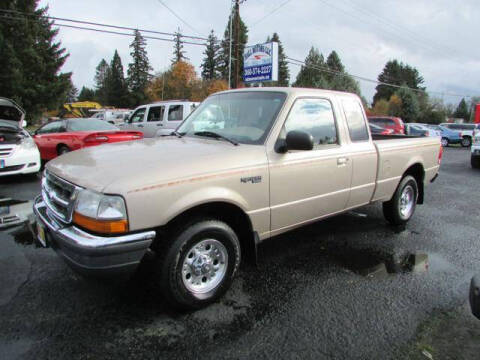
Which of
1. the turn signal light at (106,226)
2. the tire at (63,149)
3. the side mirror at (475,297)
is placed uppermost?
→ the turn signal light at (106,226)

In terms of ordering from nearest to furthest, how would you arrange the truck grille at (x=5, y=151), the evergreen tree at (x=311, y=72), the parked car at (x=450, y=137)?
the truck grille at (x=5, y=151) → the parked car at (x=450, y=137) → the evergreen tree at (x=311, y=72)

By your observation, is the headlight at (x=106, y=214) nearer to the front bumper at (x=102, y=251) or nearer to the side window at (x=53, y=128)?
the front bumper at (x=102, y=251)

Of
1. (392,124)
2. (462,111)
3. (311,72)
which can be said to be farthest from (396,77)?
(392,124)

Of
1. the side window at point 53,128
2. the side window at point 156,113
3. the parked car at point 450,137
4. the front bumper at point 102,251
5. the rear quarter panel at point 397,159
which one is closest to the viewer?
the front bumper at point 102,251

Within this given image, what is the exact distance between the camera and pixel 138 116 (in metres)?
13.1

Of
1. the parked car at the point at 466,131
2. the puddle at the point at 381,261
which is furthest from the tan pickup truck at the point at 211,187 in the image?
the parked car at the point at 466,131

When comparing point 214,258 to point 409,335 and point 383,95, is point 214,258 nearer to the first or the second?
point 409,335

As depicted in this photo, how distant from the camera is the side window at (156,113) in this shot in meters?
12.1

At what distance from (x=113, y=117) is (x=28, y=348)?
31.3 metres

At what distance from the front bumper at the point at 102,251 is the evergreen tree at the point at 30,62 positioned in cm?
3391

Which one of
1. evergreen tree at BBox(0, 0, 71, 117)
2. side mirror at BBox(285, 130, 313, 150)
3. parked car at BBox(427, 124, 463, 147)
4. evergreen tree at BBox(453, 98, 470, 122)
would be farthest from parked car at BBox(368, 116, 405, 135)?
evergreen tree at BBox(453, 98, 470, 122)

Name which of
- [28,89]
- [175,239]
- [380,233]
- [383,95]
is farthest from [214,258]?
[383,95]

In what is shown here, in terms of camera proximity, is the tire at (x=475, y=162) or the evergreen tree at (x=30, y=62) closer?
the tire at (x=475, y=162)

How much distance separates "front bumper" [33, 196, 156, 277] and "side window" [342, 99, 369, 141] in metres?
2.74
